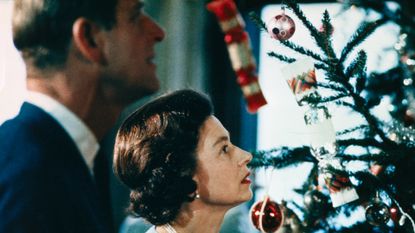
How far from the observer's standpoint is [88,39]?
8.14 ft

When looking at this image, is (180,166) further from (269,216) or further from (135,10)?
(135,10)

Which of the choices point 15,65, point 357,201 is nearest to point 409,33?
point 357,201

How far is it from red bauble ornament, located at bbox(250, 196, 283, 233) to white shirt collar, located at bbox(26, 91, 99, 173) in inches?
34.5

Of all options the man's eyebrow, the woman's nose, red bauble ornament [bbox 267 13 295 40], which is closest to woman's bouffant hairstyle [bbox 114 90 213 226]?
the woman's nose

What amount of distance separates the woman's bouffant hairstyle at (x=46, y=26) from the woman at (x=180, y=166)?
2.66ft

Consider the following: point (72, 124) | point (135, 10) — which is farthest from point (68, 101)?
point (135, 10)

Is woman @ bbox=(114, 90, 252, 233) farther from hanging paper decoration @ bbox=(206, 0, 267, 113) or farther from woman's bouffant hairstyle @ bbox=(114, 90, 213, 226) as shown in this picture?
hanging paper decoration @ bbox=(206, 0, 267, 113)

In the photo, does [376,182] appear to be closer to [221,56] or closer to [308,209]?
[308,209]

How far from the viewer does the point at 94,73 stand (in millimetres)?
2551

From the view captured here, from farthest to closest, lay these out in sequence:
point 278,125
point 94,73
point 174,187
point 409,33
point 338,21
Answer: point 278,125, point 338,21, point 94,73, point 174,187, point 409,33

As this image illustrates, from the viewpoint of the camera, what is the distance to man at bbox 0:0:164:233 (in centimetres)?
210

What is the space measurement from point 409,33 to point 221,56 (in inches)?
74.2

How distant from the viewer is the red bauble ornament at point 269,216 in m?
1.70

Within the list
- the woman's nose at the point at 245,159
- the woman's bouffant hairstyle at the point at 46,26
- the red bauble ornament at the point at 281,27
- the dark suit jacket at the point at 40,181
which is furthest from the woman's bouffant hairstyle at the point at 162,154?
the woman's bouffant hairstyle at the point at 46,26
